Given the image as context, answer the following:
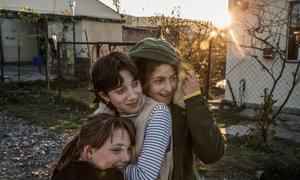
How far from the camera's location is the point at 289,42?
27.3 feet

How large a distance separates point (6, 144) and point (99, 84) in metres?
5.28

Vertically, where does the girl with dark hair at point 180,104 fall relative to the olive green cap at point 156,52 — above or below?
below

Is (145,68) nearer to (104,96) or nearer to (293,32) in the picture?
(104,96)

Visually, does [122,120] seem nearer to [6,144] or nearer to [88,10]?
[6,144]

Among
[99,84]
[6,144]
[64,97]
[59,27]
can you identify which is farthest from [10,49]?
[99,84]

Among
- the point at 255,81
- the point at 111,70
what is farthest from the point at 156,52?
the point at 255,81

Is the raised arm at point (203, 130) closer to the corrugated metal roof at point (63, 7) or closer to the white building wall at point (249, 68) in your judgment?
the white building wall at point (249, 68)

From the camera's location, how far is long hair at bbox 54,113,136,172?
1.40m

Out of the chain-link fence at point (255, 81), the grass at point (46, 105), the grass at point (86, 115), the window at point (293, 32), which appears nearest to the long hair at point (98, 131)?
the grass at point (86, 115)

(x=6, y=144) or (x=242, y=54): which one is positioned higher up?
(x=242, y=54)

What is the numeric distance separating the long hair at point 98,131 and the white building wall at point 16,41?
18.5 meters

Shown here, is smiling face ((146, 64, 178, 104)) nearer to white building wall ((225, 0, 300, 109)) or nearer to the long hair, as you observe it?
the long hair

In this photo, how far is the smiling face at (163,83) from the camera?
1.50m

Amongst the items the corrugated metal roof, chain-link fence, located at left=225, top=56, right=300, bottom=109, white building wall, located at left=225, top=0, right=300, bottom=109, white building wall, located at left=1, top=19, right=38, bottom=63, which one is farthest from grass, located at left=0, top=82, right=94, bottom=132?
white building wall, located at left=1, top=19, right=38, bottom=63
